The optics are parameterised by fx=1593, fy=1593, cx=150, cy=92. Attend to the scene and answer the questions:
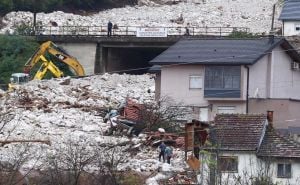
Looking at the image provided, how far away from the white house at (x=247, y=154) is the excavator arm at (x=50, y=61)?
73.0 ft

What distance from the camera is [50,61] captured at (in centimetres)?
6550

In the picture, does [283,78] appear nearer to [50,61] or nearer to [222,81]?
[222,81]

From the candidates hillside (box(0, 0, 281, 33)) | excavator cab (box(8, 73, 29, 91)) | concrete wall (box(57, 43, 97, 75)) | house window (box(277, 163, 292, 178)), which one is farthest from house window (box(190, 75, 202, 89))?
hillside (box(0, 0, 281, 33))

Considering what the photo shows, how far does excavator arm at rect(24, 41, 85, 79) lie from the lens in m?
63.7

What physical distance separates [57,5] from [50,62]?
2679 centimetres

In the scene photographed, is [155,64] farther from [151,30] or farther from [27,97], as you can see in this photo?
[151,30]

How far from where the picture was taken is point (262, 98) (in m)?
53.1

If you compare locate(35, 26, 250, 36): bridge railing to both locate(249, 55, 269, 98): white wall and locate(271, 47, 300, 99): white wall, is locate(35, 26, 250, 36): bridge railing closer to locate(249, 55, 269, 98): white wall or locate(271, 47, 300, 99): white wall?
locate(271, 47, 300, 99): white wall

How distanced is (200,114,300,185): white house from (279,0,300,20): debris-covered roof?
3595 cm

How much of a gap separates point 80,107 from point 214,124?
11.6 meters

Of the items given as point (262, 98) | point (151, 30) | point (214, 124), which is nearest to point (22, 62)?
point (151, 30)

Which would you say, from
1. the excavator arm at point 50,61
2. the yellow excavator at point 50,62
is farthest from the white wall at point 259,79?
the excavator arm at point 50,61

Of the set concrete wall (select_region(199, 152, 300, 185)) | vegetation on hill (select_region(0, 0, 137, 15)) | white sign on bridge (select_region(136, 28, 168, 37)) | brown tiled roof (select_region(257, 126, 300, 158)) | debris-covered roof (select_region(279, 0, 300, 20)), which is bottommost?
concrete wall (select_region(199, 152, 300, 185))

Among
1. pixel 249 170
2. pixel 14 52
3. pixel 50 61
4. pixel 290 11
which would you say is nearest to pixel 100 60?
pixel 14 52
